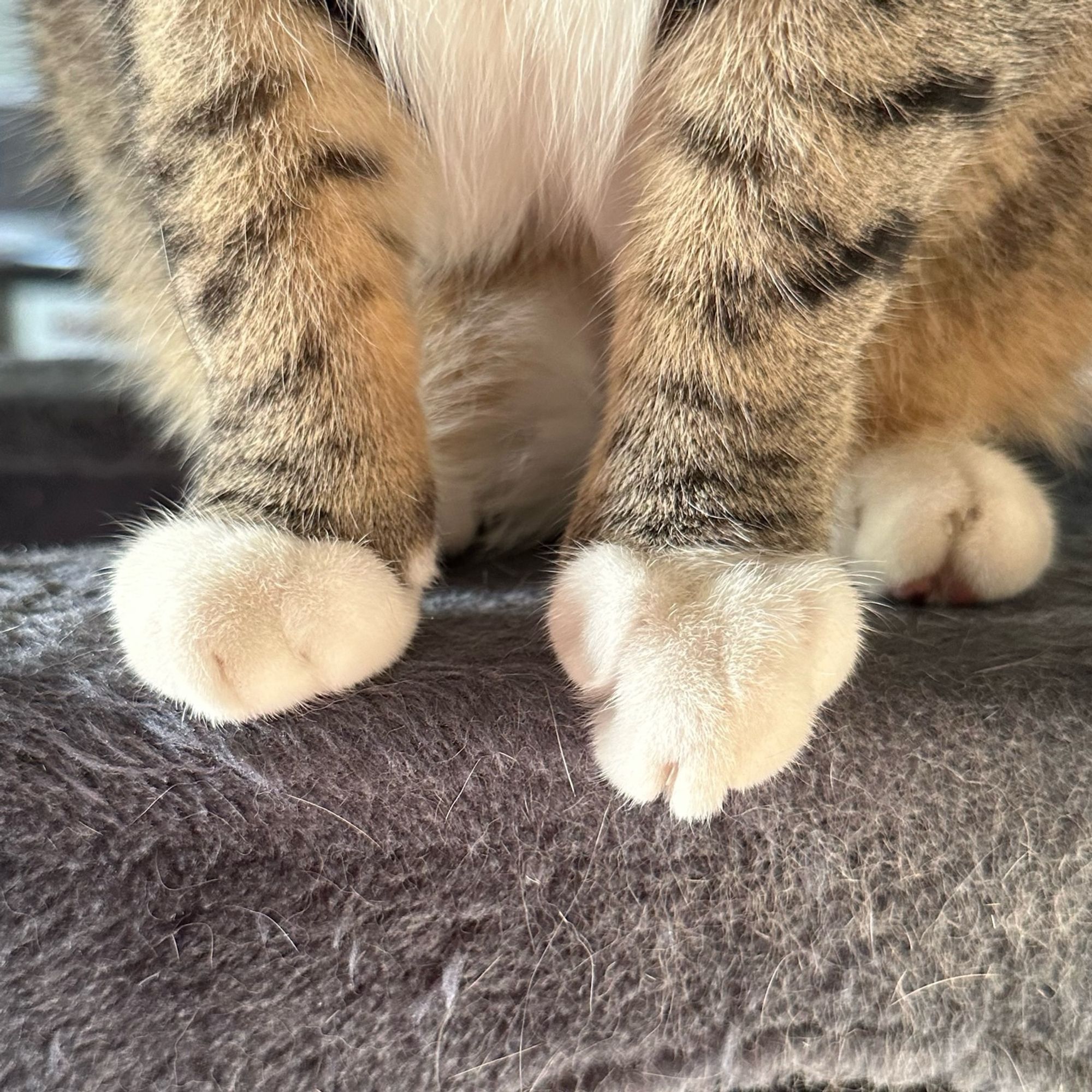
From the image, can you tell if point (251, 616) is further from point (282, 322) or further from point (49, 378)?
point (49, 378)

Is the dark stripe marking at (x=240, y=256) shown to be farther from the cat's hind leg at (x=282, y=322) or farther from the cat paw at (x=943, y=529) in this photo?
the cat paw at (x=943, y=529)

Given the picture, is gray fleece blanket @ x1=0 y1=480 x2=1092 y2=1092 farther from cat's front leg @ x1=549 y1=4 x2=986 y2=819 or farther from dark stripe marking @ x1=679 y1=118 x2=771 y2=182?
dark stripe marking @ x1=679 y1=118 x2=771 y2=182

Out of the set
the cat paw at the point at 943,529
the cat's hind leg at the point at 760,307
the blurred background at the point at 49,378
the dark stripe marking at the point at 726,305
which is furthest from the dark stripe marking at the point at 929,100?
the blurred background at the point at 49,378

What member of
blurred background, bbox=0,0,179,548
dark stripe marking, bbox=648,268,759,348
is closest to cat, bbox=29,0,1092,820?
dark stripe marking, bbox=648,268,759,348

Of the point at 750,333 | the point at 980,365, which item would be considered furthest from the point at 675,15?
the point at 980,365

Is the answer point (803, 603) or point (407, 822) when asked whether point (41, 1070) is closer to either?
point (407, 822)
